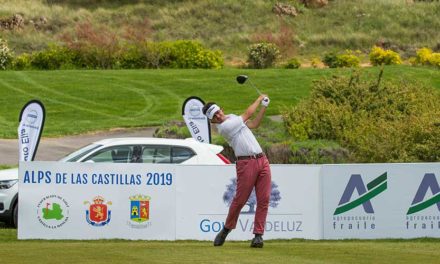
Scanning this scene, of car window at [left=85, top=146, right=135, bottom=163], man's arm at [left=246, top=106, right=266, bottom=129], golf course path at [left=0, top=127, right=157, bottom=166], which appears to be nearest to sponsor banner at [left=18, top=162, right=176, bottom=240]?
car window at [left=85, top=146, right=135, bottom=163]

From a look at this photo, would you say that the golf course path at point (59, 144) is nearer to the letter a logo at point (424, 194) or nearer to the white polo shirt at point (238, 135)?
the letter a logo at point (424, 194)

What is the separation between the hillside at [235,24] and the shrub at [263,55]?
6.86ft

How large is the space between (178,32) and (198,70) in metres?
12.7

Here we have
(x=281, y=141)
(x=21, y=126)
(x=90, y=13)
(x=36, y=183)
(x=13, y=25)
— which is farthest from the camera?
(x=90, y=13)

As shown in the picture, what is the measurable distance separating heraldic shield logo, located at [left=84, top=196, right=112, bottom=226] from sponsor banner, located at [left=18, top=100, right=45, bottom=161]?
4711 millimetres

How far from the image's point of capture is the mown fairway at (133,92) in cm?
3422

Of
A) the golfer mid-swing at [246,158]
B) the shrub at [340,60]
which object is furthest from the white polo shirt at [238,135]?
the shrub at [340,60]

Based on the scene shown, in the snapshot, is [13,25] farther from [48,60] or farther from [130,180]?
[130,180]

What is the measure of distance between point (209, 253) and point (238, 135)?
4.96ft

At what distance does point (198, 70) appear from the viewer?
42031mm

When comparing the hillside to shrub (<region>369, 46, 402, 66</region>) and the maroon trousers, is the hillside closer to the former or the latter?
shrub (<region>369, 46, 402, 66</region>)

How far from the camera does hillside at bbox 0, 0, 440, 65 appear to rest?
5125 cm

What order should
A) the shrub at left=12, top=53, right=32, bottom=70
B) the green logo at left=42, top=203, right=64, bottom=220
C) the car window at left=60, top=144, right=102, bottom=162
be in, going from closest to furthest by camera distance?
the green logo at left=42, top=203, right=64, bottom=220 < the car window at left=60, top=144, right=102, bottom=162 < the shrub at left=12, top=53, right=32, bottom=70

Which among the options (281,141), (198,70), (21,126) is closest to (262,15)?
(198,70)
